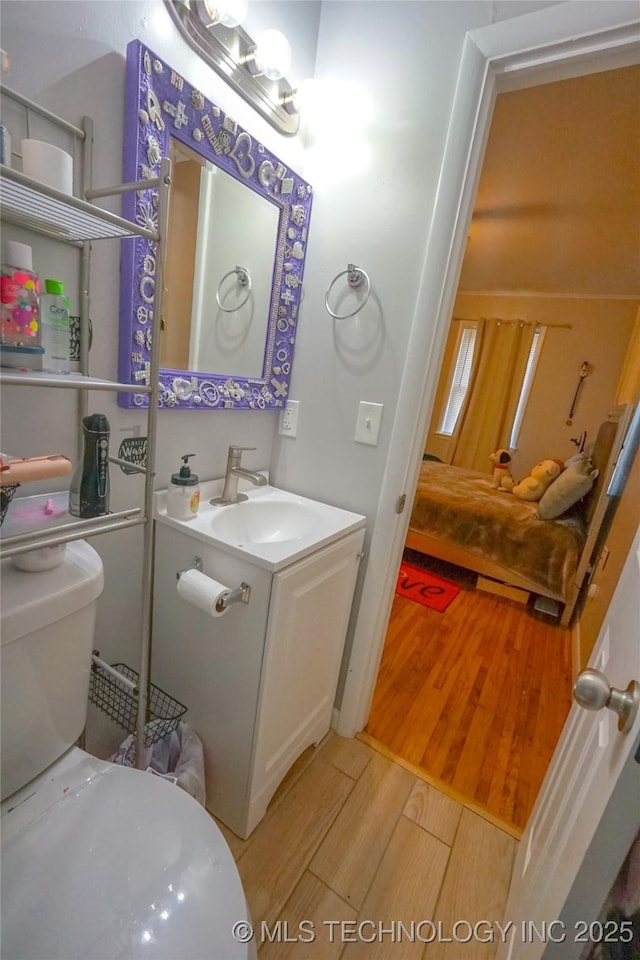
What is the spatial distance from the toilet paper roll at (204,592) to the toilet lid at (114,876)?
337 mm

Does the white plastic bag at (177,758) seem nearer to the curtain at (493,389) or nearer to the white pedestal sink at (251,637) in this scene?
the white pedestal sink at (251,637)

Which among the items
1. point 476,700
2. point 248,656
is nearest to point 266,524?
point 248,656

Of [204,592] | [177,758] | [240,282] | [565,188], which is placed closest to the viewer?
[204,592]

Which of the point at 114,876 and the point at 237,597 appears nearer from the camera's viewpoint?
the point at 114,876

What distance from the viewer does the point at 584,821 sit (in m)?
0.57

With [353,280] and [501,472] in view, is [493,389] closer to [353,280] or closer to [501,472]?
[501,472]

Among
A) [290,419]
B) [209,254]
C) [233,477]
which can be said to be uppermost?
[209,254]

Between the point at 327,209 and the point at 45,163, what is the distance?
0.87m

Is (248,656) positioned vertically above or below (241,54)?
below

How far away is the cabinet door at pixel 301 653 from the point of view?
969mm

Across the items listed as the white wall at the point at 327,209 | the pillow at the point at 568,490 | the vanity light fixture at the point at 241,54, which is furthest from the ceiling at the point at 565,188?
the pillow at the point at 568,490

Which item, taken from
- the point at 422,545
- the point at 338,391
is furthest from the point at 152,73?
the point at 422,545

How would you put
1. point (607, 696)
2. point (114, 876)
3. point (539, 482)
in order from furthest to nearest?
point (539, 482), point (114, 876), point (607, 696)

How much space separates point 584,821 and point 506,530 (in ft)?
7.11
